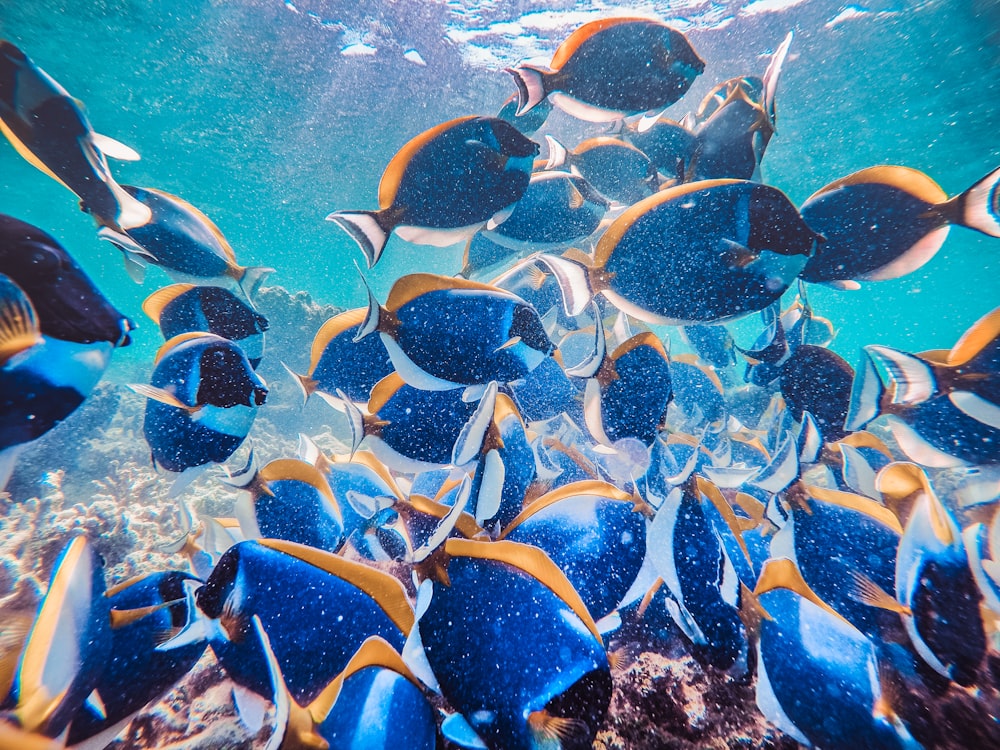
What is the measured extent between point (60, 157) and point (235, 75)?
605 inches

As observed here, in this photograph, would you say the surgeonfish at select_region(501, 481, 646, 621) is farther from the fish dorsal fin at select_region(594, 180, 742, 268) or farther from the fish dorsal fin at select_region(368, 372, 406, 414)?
the fish dorsal fin at select_region(594, 180, 742, 268)

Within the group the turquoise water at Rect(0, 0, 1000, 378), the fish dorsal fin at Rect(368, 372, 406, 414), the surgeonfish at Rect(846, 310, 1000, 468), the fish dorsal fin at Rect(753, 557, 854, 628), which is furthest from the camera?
the turquoise water at Rect(0, 0, 1000, 378)

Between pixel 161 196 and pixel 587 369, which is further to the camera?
pixel 161 196

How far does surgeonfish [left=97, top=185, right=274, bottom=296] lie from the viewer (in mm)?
1517

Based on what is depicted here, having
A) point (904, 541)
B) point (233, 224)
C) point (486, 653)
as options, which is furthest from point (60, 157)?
point (233, 224)

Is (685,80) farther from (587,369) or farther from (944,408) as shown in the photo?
(944,408)

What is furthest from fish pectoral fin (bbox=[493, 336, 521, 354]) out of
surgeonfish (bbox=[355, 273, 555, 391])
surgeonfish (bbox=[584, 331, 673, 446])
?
surgeonfish (bbox=[584, 331, 673, 446])

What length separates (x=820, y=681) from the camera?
775 millimetres

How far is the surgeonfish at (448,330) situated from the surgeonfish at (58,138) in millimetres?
1155

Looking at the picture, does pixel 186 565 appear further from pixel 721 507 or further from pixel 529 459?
pixel 721 507

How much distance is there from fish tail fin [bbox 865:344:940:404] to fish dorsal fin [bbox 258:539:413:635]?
4.91 ft

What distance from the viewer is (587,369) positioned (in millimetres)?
1315

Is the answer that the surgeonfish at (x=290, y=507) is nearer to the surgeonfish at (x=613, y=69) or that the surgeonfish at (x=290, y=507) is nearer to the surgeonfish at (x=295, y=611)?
the surgeonfish at (x=295, y=611)

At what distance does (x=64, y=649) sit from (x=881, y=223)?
2.49m
